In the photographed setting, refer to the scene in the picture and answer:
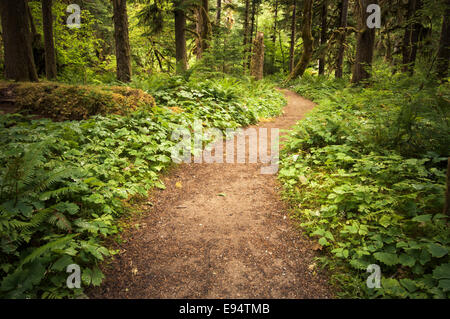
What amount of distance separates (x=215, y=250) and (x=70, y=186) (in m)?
2.05

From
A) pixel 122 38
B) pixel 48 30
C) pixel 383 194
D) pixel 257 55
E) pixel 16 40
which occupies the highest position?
pixel 48 30

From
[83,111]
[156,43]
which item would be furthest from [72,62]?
[83,111]

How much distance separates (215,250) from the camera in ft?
10.1

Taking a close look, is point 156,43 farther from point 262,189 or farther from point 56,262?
point 56,262

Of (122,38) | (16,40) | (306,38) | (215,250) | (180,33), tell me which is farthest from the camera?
(306,38)

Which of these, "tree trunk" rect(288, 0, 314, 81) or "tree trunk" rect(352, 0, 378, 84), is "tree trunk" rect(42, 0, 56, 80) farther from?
"tree trunk" rect(288, 0, 314, 81)

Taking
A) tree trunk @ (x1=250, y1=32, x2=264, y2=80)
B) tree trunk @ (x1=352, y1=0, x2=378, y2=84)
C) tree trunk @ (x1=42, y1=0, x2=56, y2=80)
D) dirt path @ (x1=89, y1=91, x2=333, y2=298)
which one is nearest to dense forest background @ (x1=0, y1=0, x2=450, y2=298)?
dirt path @ (x1=89, y1=91, x2=333, y2=298)

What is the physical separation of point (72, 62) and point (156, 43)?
545cm

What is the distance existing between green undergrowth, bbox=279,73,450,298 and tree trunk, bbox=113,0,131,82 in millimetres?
7072

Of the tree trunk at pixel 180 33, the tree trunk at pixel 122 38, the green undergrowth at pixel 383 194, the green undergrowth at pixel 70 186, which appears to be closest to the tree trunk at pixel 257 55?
the tree trunk at pixel 180 33

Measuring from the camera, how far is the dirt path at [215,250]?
2496 millimetres

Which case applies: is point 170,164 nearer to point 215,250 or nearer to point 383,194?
point 215,250

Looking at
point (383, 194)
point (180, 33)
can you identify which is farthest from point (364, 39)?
point (383, 194)

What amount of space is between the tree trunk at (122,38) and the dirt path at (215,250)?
6355 millimetres
